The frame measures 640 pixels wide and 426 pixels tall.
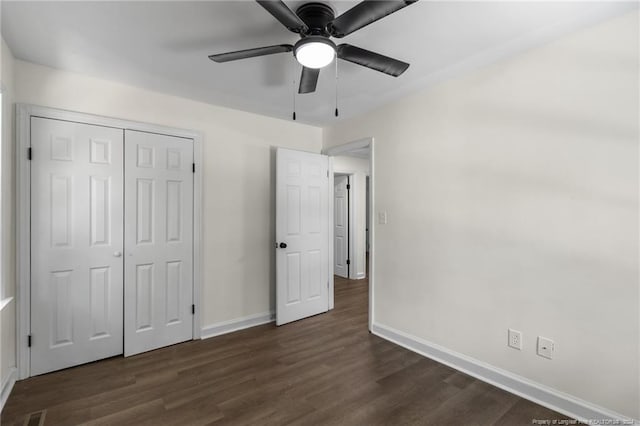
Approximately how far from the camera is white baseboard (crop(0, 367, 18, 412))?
2.00m

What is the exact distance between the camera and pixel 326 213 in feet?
13.0

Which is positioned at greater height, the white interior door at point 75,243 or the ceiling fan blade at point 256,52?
the ceiling fan blade at point 256,52

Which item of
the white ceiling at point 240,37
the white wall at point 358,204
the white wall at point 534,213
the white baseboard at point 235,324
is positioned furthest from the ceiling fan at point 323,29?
the white wall at point 358,204

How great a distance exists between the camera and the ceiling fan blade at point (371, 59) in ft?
5.82

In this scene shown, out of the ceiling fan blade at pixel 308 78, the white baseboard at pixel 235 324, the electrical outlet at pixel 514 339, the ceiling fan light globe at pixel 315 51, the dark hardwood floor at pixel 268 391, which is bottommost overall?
the dark hardwood floor at pixel 268 391

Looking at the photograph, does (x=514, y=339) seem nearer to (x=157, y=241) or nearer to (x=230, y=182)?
(x=230, y=182)

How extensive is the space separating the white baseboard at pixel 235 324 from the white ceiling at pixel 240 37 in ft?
7.92

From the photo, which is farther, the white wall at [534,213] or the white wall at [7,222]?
the white wall at [7,222]

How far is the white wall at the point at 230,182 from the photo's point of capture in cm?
280

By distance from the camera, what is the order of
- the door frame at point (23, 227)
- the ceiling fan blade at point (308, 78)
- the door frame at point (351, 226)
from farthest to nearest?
1. the door frame at point (351, 226)
2. the door frame at point (23, 227)
3. the ceiling fan blade at point (308, 78)

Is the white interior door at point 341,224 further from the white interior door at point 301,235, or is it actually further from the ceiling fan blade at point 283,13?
the ceiling fan blade at point 283,13

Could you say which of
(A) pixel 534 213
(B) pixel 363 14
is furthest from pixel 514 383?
(B) pixel 363 14

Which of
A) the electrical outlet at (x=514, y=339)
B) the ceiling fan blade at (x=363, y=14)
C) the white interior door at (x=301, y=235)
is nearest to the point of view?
the ceiling fan blade at (x=363, y=14)

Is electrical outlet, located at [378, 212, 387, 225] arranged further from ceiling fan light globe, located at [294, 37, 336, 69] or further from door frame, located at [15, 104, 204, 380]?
door frame, located at [15, 104, 204, 380]
